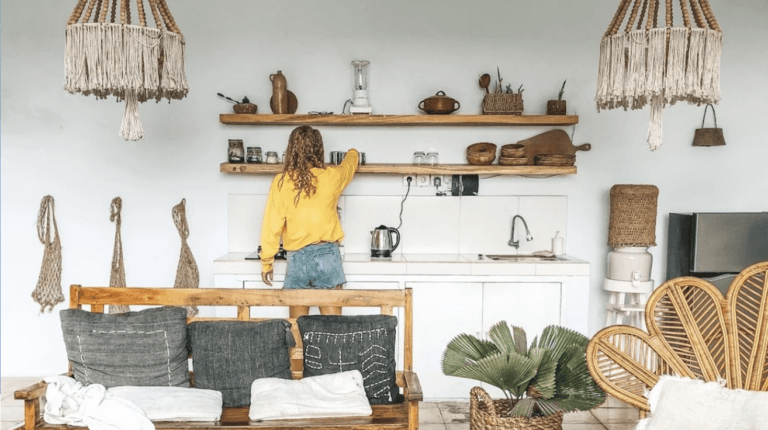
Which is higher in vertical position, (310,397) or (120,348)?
(120,348)

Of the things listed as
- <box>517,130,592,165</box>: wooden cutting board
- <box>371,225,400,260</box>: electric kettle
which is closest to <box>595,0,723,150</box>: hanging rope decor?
<box>517,130,592,165</box>: wooden cutting board

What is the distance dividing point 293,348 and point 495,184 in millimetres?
2249

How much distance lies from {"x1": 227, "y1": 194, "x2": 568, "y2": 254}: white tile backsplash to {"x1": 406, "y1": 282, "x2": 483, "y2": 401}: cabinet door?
60cm

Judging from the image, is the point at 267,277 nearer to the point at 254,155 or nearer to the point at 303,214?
the point at 303,214

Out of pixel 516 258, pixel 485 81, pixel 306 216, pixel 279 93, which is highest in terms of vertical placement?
pixel 485 81

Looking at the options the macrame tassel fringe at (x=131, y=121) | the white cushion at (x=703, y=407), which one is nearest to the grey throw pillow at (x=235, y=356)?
the macrame tassel fringe at (x=131, y=121)

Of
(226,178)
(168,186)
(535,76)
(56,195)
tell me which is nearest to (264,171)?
(226,178)

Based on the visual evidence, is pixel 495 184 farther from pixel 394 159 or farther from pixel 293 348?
pixel 293 348

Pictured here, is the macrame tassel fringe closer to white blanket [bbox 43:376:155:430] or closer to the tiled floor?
white blanket [bbox 43:376:155:430]

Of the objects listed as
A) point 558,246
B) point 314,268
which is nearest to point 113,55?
point 314,268

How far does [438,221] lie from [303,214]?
1276mm

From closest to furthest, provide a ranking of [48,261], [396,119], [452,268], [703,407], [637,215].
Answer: [703,407] → [452,268] → [637,215] → [396,119] → [48,261]

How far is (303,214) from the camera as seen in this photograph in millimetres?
3625

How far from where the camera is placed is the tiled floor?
139 inches
